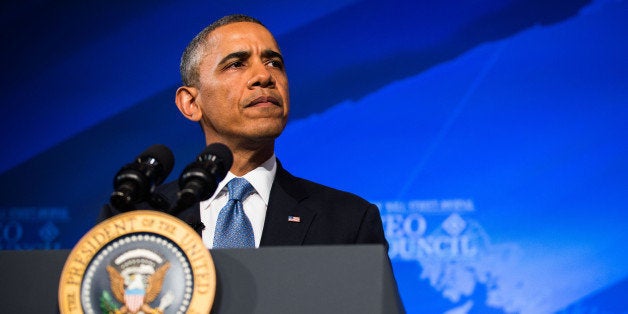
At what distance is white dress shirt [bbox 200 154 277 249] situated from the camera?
1.75m

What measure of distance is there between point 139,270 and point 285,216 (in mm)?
744

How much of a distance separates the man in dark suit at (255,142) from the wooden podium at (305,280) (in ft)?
2.00

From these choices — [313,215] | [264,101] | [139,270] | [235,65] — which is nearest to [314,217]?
[313,215]

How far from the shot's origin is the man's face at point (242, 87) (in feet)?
5.80

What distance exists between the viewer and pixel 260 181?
184 centimetres

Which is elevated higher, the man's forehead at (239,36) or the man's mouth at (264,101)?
the man's forehead at (239,36)

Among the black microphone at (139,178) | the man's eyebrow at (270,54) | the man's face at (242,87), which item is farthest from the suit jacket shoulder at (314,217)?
the black microphone at (139,178)

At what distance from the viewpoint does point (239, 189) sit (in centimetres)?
177

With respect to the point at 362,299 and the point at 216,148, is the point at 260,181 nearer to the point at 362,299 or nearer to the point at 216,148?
the point at 216,148

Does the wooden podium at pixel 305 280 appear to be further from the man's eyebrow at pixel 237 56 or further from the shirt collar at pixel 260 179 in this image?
the man's eyebrow at pixel 237 56

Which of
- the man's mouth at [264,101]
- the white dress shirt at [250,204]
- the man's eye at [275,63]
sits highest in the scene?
the man's eye at [275,63]

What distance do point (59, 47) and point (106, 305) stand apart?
2.67m

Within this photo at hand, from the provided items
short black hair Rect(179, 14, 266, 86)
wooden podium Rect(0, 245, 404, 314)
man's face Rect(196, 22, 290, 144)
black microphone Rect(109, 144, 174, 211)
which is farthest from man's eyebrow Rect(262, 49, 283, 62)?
wooden podium Rect(0, 245, 404, 314)

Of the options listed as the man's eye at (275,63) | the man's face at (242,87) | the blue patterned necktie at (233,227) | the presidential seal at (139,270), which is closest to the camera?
the presidential seal at (139,270)
